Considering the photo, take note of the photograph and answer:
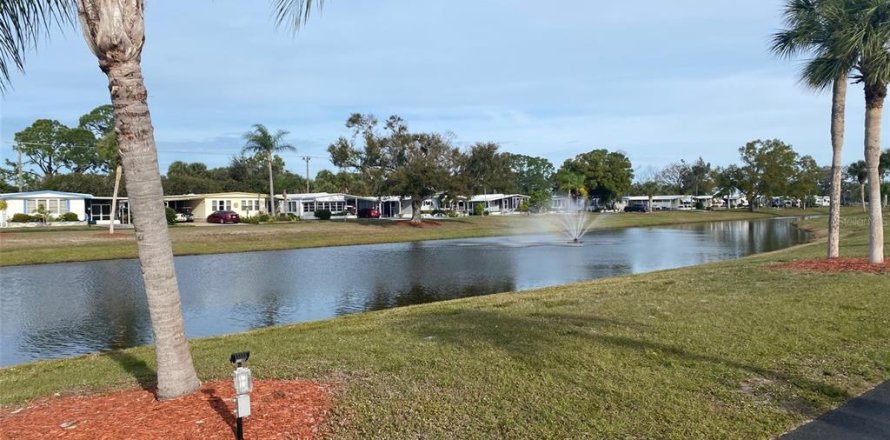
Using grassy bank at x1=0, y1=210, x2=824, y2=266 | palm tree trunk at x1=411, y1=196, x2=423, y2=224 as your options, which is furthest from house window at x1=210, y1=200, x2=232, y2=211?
palm tree trunk at x1=411, y1=196, x2=423, y2=224

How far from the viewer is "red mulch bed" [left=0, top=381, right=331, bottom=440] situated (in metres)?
4.71

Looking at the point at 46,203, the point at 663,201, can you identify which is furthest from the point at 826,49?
the point at 663,201

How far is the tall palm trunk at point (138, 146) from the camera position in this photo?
4973 millimetres

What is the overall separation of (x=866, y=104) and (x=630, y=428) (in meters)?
14.4

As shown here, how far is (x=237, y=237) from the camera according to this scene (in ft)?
137

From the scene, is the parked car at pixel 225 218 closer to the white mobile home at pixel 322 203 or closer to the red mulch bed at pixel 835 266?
the white mobile home at pixel 322 203

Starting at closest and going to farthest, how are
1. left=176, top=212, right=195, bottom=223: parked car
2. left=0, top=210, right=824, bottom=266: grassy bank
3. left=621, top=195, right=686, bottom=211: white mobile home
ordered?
1. left=0, top=210, right=824, bottom=266: grassy bank
2. left=176, top=212, right=195, bottom=223: parked car
3. left=621, top=195, right=686, bottom=211: white mobile home

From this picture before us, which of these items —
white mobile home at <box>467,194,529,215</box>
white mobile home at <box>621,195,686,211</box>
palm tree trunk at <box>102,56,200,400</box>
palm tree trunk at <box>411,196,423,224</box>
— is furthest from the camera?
white mobile home at <box>621,195,686,211</box>

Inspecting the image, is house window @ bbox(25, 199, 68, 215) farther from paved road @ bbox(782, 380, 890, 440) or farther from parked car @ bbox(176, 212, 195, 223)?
paved road @ bbox(782, 380, 890, 440)

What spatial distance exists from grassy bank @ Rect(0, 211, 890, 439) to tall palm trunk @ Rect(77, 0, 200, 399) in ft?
5.08

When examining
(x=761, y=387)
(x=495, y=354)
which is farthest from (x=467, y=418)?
(x=761, y=387)

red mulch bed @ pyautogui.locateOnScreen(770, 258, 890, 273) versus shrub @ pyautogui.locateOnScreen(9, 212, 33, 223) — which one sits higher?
shrub @ pyautogui.locateOnScreen(9, 212, 33, 223)

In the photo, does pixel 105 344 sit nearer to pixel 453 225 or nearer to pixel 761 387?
pixel 761 387

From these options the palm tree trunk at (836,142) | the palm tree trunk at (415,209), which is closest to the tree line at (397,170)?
the palm tree trunk at (415,209)
